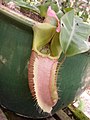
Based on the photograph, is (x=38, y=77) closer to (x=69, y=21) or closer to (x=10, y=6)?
(x=69, y=21)

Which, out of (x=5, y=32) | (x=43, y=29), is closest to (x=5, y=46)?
(x=5, y=32)

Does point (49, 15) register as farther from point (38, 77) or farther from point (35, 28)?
point (38, 77)

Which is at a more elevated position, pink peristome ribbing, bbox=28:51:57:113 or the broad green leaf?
the broad green leaf

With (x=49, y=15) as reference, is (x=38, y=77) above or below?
below

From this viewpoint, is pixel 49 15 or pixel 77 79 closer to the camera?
pixel 49 15

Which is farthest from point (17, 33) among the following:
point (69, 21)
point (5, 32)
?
point (69, 21)

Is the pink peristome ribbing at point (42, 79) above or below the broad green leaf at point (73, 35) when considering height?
below
